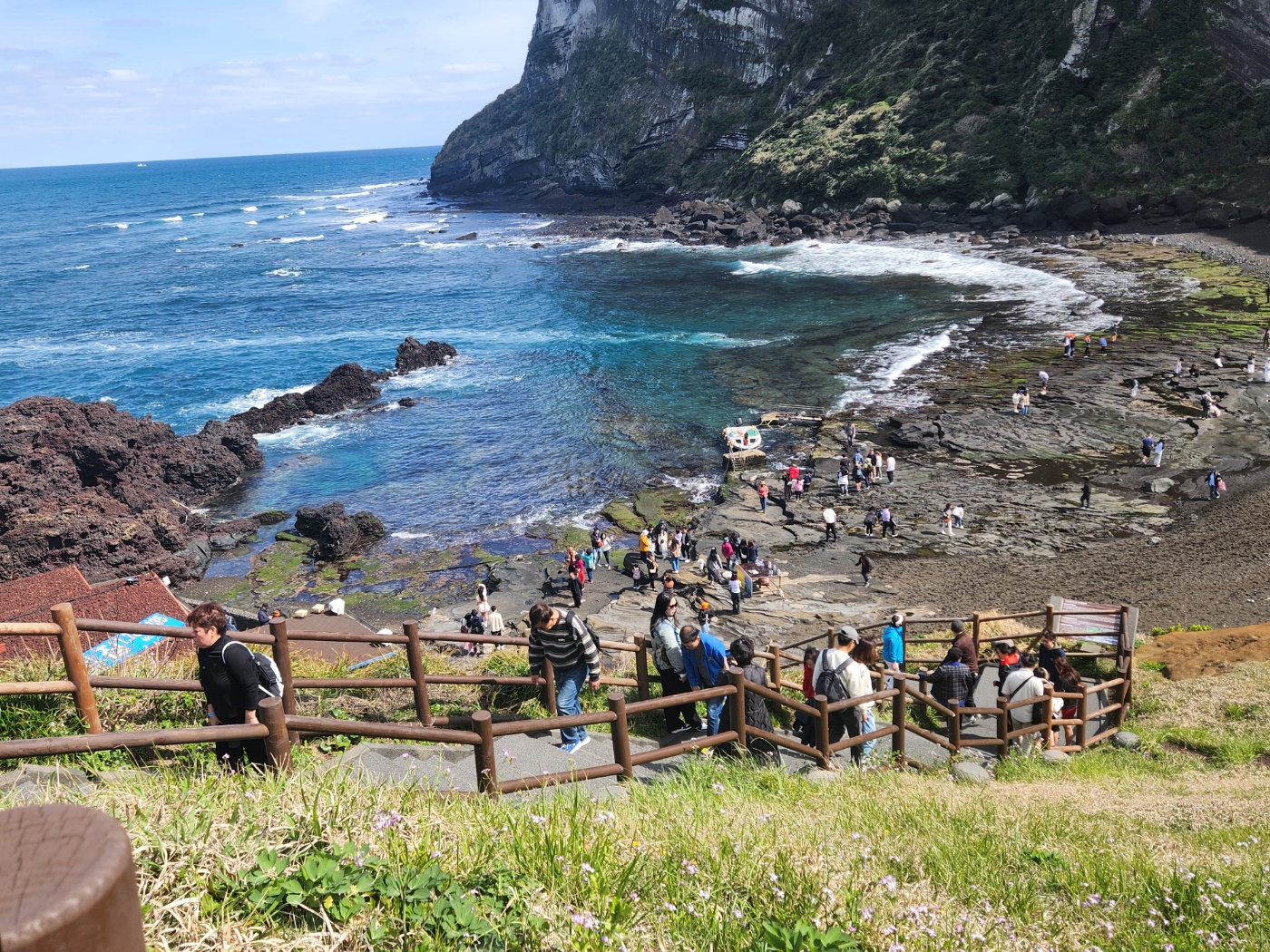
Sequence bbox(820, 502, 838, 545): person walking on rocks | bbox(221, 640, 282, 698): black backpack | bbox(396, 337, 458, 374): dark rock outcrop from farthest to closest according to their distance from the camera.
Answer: bbox(396, 337, 458, 374): dark rock outcrop, bbox(820, 502, 838, 545): person walking on rocks, bbox(221, 640, 282, 698): black backpack

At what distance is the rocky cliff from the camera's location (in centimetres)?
6259

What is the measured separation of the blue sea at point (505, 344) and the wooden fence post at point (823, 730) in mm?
22486

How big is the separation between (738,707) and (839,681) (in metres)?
1.25

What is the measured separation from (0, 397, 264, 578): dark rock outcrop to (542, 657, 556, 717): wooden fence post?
76.1ft

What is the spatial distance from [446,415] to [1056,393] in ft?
87.4

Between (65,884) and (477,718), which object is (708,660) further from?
(65,884)

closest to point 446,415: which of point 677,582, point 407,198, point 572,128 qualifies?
point 677,582

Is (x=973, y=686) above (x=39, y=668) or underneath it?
underneath

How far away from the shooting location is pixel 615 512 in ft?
97.9

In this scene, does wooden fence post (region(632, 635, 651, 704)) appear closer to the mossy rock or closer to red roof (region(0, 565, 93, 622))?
red roof (region(0, 565, 93, 622))

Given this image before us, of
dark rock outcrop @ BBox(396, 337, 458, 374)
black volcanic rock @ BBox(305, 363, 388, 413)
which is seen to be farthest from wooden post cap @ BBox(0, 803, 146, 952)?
dark rock outcrop @ BBox(396, 337, 458, 374)

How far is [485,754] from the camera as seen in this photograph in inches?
203

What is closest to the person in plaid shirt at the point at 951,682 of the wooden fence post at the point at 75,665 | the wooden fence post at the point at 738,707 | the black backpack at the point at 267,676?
the wooden fence post at the point at 738,707

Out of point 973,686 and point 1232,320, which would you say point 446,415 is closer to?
point 973,686
